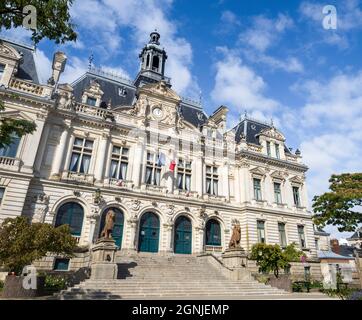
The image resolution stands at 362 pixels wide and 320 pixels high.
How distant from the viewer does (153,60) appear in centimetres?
3400

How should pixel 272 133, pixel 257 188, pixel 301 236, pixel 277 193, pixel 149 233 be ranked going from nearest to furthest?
pixel 149 233, pixel 257 188, pixel 301 236, pixel 277 193, pixel 272 133

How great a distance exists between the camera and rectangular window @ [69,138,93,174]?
22.1 m

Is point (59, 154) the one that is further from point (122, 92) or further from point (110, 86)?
point (122, 92)

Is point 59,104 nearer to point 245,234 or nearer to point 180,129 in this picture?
point 180,129

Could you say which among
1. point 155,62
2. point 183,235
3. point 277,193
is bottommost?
point 183,235

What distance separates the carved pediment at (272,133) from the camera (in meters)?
31.9

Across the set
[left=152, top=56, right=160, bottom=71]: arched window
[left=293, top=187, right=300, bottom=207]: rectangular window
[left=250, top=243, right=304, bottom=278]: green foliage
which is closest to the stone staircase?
[left=250, top=243, right=304, bottom=278]: green foliage

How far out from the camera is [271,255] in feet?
67.9

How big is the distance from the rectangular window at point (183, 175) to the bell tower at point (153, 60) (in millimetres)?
12007

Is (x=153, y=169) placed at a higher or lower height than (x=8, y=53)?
lower

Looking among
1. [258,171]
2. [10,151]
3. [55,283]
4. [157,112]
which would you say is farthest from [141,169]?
[258,171]

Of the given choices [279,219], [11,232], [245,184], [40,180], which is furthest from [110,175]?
[279,219]

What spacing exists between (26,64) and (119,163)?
11.9 metres

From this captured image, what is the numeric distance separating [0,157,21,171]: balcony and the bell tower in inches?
693
